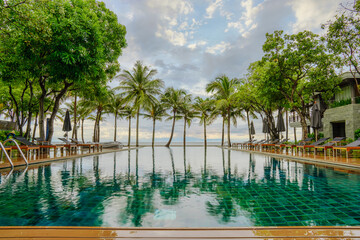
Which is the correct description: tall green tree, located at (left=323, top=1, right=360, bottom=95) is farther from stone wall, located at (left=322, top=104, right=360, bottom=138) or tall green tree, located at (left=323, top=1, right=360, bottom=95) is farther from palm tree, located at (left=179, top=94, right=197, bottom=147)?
palm tree, located at (left=179, top=94, right=197, bottom=147)

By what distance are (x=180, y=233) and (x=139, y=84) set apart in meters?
22.2

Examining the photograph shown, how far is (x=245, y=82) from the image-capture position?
1911 cm

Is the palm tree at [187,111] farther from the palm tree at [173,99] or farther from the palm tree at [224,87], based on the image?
the palm tree at [224,87]

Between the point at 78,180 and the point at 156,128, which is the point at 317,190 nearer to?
the point at 78,180

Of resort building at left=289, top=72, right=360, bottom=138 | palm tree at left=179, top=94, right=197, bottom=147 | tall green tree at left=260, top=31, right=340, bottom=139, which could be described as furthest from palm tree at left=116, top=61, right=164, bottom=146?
resort building at left=289, top=72, right=360, bottom=138

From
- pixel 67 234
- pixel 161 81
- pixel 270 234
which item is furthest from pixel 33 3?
pixel 161 81

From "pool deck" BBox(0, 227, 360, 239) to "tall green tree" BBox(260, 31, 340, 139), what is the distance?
13.1 metres

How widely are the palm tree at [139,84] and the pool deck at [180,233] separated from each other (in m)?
20.5

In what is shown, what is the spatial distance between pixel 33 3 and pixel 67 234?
6089 millimetres

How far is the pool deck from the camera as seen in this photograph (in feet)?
6.03

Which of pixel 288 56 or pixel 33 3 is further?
pixel 288 56

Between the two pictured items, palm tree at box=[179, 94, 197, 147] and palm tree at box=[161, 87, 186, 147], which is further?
palm tree at box=[179, 94, 197, 147]

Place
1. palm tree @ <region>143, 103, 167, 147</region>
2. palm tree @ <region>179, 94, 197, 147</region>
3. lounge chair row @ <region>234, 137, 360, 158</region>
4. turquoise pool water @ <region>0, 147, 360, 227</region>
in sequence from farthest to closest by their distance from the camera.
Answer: palm tree @ <region>179, 94, 197, 147</region> < palm tree @ <region>143, 103, 167, 147</region> < lounge chair row @ <region>234, 137, 360, 158</region> < turquoise pool water @ <region>0, 147, 360, 227</region>

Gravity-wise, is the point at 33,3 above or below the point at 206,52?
below
